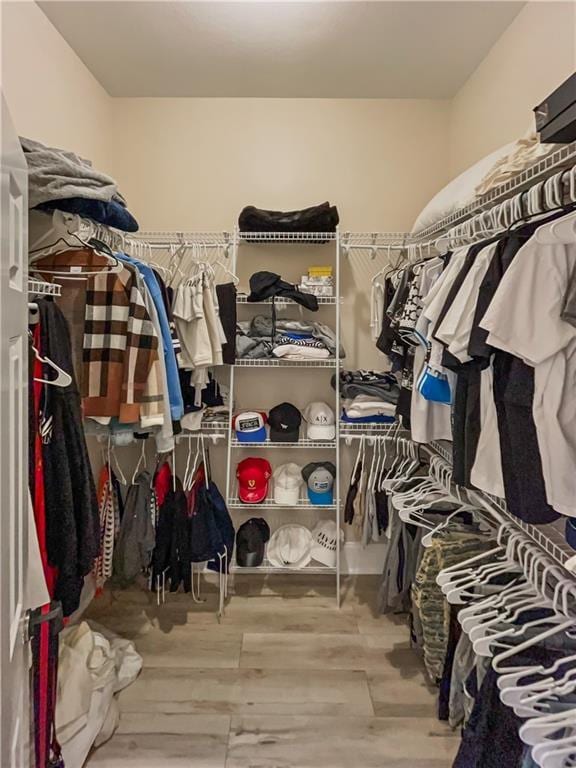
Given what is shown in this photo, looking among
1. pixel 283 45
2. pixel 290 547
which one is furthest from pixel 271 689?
pixel 283 45

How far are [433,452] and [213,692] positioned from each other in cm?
134

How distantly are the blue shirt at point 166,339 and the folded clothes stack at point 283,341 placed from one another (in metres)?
0.54

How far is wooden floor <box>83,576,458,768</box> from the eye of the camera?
5.66 feet

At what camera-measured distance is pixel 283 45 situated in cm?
231

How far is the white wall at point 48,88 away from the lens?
1915 mm

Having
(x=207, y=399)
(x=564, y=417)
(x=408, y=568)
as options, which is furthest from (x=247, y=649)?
(x=564, y=417)

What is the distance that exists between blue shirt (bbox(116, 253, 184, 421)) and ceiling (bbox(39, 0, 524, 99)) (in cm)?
104

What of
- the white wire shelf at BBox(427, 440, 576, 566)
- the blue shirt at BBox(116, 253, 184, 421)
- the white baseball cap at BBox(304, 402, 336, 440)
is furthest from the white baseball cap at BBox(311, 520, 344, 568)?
the white wire shelf at BBox(427, 440, 576, 566)

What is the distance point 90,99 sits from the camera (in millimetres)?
2582

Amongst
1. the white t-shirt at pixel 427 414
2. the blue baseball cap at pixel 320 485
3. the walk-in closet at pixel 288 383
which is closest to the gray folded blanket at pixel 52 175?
the walk-in closet at pixel 288 383

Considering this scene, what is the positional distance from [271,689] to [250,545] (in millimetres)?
782

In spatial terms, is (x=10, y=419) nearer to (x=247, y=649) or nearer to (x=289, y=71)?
(x=247, y=649)

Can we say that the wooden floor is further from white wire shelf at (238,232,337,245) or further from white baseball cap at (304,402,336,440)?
white wire shelf at (238,232,337,245)

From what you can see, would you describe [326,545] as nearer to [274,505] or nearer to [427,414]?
[274,505]
